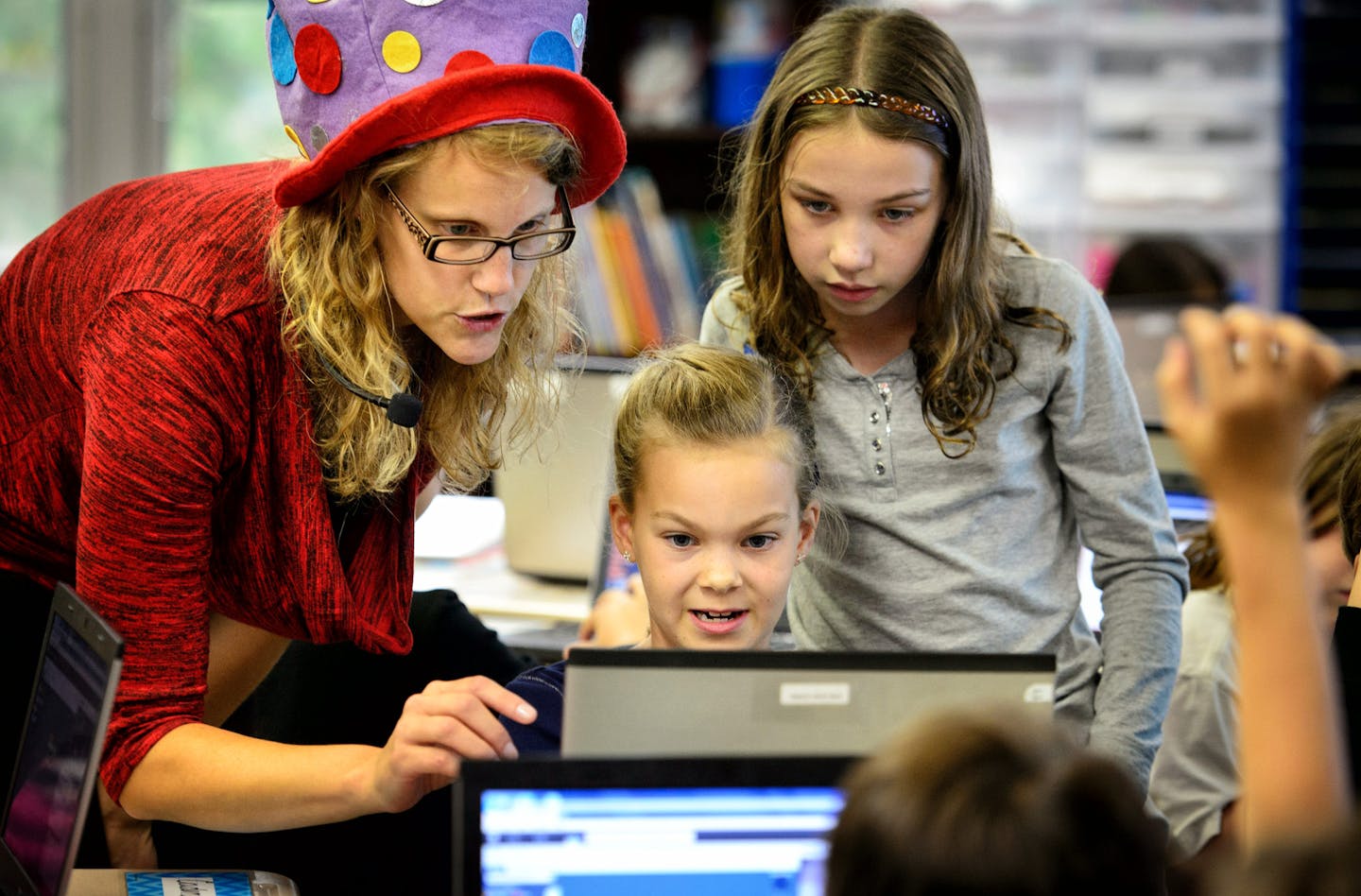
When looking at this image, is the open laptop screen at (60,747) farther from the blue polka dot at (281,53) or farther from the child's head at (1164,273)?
the child's head at (1164,273)

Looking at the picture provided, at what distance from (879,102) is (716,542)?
0.44m

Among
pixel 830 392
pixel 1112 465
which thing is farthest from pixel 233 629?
pixel 1112 465

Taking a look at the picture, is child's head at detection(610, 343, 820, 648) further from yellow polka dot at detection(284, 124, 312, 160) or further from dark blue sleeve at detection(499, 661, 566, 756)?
yellow polka dot at detection(284, 124, 312, 160)

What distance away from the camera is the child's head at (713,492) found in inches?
54.7

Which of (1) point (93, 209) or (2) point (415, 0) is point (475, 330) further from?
(1) point (93, 209)

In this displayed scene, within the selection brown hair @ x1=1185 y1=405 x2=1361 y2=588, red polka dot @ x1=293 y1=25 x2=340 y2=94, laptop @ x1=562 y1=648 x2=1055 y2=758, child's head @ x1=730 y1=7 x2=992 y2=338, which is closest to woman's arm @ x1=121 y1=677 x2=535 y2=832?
laptop @ x1=562 y1=648 x2=1055 y2=758

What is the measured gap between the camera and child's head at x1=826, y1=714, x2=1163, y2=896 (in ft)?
→ 2.05

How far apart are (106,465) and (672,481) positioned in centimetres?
52

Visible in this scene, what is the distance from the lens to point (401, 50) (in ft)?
3.98

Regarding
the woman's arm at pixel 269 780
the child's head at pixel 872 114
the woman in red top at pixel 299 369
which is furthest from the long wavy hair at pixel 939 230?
the woman's arm at pixel 269 780

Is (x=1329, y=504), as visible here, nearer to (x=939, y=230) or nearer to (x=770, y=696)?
(x=939, y=230)

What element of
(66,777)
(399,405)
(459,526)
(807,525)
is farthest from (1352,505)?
(459,526)

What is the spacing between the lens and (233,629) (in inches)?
59.8

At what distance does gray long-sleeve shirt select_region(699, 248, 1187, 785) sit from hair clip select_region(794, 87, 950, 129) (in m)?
0.21
